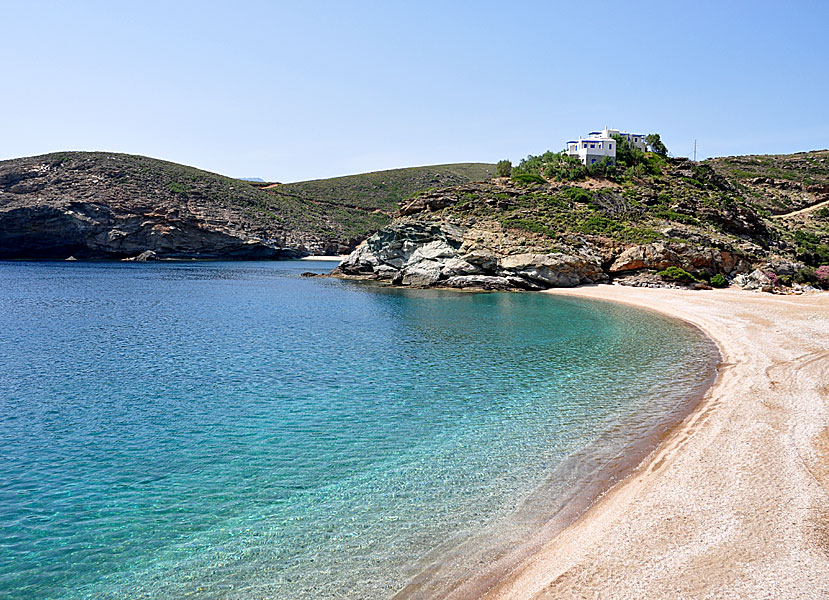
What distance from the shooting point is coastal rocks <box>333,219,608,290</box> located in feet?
149

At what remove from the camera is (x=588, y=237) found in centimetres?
4988

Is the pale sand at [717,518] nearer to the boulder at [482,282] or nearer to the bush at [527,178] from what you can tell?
the boulder at [482,282]

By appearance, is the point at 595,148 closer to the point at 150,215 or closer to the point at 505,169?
the point at 505,169

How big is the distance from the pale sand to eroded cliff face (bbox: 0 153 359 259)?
91248 mm

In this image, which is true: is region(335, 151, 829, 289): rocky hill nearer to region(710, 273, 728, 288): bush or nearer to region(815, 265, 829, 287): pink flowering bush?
region(710, 273, 728, 288): bush

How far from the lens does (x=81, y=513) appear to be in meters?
8.69

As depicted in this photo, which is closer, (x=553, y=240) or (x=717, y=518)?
(x=717, y=518)

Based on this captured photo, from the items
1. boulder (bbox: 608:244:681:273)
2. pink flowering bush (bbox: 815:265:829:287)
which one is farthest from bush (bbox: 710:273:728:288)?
pink flowering bush (bbox: 815:265:829:287)

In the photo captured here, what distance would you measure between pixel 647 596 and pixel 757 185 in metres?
103

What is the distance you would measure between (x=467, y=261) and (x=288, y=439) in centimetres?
3666

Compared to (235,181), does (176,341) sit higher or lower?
lower

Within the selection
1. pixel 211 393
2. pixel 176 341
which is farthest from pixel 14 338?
pixel 211 393

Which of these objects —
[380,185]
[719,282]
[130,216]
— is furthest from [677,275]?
[380,185]

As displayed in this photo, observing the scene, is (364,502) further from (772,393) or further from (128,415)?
(772,393)
